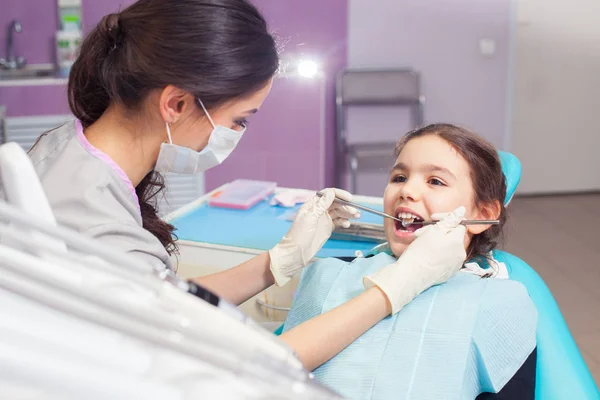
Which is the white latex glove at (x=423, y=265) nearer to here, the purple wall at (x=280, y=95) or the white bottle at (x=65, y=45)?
the purple wall at (x=280, y=95)

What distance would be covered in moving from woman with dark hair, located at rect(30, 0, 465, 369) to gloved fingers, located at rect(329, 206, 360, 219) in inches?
11.7

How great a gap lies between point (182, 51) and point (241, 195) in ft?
3.38

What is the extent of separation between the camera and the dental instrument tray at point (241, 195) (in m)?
2.06

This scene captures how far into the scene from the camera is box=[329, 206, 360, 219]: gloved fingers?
1.58 m

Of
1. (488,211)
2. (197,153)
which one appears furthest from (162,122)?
(488,211)

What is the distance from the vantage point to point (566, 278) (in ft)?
10.5

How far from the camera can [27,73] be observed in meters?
3.86

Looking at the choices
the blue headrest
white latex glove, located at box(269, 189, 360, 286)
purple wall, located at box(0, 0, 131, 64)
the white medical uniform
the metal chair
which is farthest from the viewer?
the metal chair

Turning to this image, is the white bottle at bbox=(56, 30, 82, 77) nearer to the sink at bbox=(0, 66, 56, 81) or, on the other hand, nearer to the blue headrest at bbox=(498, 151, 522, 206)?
the sink at bbox=(0, 66, 56, 81)

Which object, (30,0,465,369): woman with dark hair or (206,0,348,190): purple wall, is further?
(206,0,348,190): purple wall

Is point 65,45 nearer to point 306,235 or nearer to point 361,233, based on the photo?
point 361,233

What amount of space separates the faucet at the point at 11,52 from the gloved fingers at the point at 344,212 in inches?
117

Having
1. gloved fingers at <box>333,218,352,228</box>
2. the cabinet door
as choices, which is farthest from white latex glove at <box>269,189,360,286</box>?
the cabinet door

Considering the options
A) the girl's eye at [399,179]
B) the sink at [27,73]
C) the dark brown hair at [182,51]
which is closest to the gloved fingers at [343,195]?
the girl's eye at [399,179]
